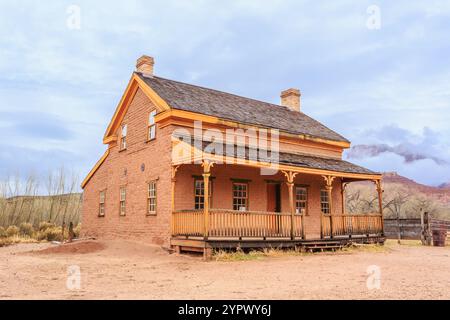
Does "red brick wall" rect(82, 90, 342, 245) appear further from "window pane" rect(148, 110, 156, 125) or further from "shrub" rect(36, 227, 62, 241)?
"shrub" rect(36, 227, 62, 241)

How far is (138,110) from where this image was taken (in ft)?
65.7

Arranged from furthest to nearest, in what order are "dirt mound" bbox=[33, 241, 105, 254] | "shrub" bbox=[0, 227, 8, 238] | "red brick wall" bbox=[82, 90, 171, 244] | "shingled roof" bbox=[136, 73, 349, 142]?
"shrub" bbox=[0, 227, 8, 238] → "shingled roof" bbox=[136, 73, 349, 142] → "dirt mound" bbox=[33, 241, 105, 254] → "red brick wall" bbox=[82, 90, 171, 244]

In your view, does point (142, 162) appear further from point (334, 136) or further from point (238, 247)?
point (334, 136)

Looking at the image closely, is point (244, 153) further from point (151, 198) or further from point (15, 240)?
point (15, 240)

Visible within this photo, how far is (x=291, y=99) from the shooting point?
2727cm

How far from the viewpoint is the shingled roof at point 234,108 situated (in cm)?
1834

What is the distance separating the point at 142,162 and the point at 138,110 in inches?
110

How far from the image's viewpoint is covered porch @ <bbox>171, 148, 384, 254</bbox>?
47.9ft

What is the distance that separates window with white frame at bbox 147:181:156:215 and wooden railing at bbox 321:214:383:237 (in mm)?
7284

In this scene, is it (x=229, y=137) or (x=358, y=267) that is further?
(x=229, y=137)

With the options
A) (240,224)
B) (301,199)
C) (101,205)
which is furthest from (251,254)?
(101,205)

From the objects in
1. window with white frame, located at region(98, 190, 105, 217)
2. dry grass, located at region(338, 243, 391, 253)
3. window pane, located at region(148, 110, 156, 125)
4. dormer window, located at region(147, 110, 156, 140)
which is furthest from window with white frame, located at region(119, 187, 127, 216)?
dry grass, located at region(338, 243, 391, 253)

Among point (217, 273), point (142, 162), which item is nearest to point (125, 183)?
point (142, 162)
